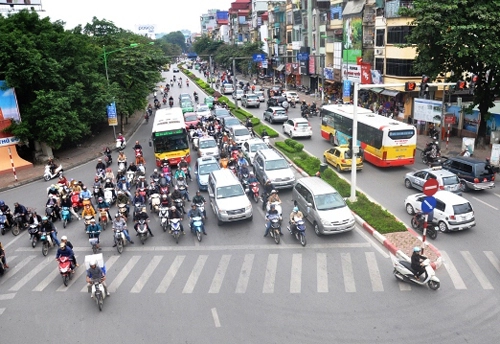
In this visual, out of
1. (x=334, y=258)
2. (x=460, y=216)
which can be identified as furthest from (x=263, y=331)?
(x=460, y=216)

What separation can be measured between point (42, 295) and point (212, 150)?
51.8 ft

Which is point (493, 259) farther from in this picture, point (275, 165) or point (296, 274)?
point (275, 165)

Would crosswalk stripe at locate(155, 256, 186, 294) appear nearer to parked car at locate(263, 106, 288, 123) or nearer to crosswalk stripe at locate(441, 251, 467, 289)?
crosswalk stripe at locate(441, 251, 467, 289)

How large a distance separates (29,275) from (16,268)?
1.00 m

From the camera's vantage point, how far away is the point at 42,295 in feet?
42.1

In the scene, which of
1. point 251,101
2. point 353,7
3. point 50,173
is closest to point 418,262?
point 50,173

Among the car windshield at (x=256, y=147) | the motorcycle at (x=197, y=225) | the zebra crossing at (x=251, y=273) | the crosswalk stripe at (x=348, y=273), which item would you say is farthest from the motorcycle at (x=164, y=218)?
the car windshield at (x=256, y=147)

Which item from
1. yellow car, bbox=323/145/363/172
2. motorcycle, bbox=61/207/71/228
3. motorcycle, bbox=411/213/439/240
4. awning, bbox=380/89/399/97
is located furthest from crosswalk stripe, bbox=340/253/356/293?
awning, bbox=380/89/399/97

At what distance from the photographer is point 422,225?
16.0 metres

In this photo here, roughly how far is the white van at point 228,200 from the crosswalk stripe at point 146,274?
332 cm

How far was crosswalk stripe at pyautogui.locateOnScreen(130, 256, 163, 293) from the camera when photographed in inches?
508

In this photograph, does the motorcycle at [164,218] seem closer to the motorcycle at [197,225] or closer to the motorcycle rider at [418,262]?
the motorcycle at [197,225]

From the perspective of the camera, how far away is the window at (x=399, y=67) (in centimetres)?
3709

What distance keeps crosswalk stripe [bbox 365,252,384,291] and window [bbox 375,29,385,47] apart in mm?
31001
